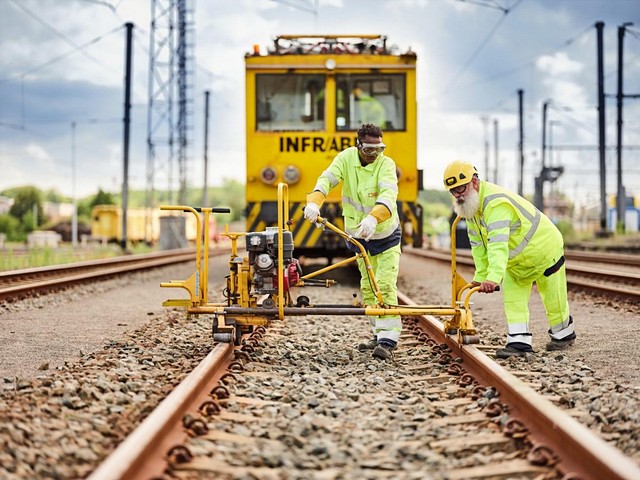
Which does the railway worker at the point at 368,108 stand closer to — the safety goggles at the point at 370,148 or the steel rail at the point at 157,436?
the safety goggles at the point at 370,148

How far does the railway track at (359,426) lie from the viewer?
325 centimetres

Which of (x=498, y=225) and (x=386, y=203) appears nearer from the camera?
(x=498, y=225)

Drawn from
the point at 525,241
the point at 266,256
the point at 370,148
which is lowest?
the point at 266,256

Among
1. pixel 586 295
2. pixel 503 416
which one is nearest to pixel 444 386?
pixel 503 416

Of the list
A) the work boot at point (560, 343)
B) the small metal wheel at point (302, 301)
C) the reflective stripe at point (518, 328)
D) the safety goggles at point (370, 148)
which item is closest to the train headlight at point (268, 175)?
the safety goggles at point (370, 148)

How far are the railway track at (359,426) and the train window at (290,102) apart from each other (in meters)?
6.81

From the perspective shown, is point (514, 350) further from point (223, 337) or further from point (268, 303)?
point (223, 337)

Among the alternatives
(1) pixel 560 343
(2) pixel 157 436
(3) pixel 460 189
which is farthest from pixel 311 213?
(2) pixel 157 436

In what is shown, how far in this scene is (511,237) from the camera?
588 centimetres

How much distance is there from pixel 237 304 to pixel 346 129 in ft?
21.3

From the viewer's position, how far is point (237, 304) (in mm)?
6105

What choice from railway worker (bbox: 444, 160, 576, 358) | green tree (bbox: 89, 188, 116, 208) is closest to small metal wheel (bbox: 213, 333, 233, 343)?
railway worker (bbox: 444, 160, 576, 358)

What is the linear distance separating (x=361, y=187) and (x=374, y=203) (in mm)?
160

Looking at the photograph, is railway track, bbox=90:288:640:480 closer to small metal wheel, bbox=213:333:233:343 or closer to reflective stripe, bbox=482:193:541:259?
small metal wheel, bbox=213:333:233:343
